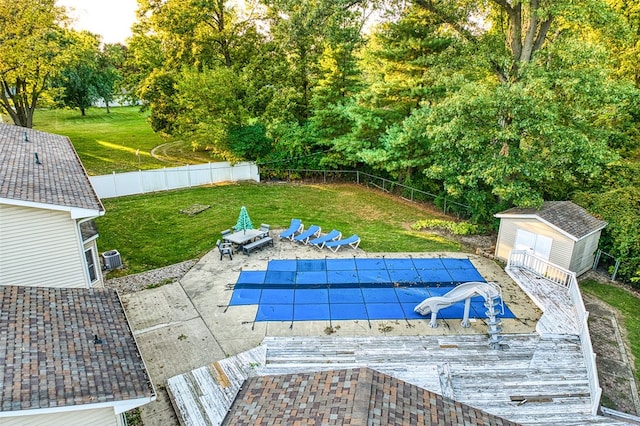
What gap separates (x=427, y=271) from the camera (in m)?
14.9

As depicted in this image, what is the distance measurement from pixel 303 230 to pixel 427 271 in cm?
646

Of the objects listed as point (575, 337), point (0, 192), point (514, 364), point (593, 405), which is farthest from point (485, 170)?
point (0, 192)

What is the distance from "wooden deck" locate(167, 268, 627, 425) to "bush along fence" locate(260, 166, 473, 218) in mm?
12393

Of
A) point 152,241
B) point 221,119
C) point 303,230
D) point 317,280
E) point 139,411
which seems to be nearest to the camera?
point 139,411

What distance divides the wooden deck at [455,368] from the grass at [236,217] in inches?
259

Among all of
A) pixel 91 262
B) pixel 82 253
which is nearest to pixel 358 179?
pixel 91 262

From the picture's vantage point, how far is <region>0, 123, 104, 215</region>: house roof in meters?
9.33

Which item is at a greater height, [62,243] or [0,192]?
[0,192]

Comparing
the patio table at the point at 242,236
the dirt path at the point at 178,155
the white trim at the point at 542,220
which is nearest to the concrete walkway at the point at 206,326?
the patio table at the point at 242,236

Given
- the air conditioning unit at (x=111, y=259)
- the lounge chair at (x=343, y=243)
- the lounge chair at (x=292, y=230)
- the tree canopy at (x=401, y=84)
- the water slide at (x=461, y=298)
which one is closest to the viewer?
the water slide at (x=461, y=298)

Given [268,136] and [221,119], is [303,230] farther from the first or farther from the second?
[221,119]

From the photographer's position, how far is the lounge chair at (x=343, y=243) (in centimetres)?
1686

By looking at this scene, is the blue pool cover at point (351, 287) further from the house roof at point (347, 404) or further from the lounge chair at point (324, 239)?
the house roof at point (347, 404)

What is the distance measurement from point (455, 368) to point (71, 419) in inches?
325
